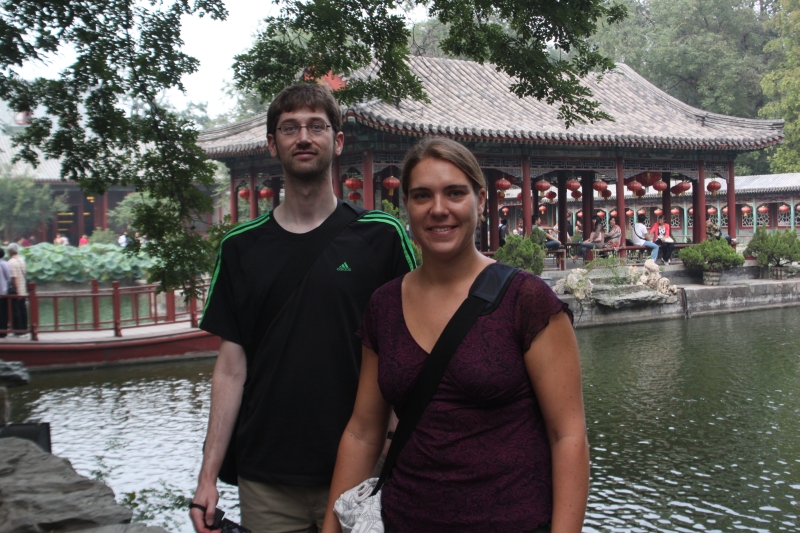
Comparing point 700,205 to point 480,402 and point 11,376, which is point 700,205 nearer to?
point 11,376

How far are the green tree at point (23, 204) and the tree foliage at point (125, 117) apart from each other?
20713 millimetres

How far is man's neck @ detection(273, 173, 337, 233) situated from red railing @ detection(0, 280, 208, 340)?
7711mm

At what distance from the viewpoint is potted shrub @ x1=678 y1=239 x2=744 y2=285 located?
16016mm

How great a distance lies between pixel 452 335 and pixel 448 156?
0.37 m

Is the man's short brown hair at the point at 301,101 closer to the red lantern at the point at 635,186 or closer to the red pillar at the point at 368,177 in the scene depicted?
the red pillar at the point at 368,177

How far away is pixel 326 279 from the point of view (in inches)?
78.2

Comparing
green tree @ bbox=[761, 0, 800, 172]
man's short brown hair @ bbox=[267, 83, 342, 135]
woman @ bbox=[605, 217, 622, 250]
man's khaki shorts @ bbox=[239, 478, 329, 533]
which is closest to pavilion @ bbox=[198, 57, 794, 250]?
woman @ bbox=[605, 217, 622, 250]

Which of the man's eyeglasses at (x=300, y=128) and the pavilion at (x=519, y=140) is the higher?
the pavilion at (x=519, y=140)

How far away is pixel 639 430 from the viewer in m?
6.61

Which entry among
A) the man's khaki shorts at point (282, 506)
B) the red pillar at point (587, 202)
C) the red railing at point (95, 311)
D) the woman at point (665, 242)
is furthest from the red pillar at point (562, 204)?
the man's khaki shorts at point (282, 506)

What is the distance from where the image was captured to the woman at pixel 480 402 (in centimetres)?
146

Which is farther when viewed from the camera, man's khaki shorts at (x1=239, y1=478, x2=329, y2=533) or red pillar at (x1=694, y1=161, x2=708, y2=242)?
red pillar at (x1=694, y1=161, x2=708, y2=242)

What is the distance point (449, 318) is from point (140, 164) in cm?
432

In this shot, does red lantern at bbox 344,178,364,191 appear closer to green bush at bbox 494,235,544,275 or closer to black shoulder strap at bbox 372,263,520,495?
green bush at bbox 494,235,544,275
